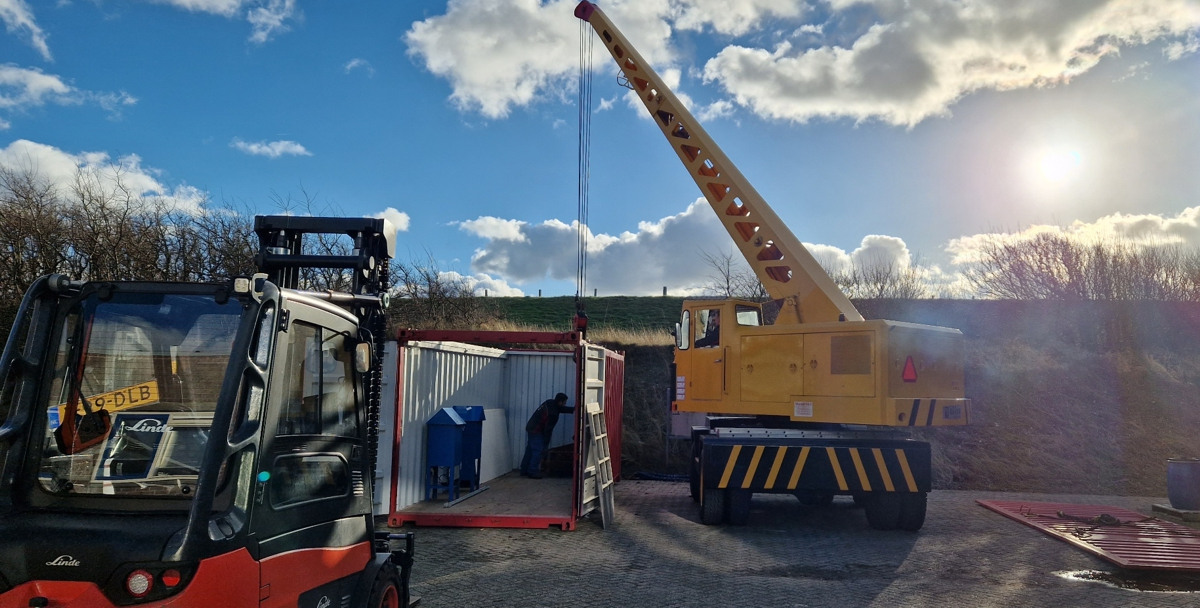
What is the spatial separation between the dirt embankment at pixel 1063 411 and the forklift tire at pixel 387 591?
12.7m

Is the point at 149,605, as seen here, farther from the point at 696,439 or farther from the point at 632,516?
the point at 696,439

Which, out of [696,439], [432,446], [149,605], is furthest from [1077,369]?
[149,605]

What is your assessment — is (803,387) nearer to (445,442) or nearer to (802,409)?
(802,409)

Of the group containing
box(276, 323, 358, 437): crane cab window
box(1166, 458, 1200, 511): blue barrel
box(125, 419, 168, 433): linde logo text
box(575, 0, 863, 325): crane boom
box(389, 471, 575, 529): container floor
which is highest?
box(575, 0, 863, 325): crane boom

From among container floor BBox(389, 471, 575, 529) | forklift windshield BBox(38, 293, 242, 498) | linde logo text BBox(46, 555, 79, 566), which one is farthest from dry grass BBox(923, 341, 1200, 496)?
linde logo text BBox(46, 555, 79, 566)

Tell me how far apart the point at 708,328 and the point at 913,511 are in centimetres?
378

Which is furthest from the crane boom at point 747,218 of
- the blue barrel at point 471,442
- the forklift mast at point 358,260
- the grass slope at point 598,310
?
the grass slope at point 598,310

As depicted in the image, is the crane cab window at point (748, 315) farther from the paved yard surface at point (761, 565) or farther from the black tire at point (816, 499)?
the black tire at point (816, 499)

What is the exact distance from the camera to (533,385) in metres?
15.5

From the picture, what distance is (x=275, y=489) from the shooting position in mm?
3572

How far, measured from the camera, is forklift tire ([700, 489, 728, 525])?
10.6 meters

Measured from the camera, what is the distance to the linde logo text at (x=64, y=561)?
119 inches

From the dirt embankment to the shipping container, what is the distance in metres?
3.30

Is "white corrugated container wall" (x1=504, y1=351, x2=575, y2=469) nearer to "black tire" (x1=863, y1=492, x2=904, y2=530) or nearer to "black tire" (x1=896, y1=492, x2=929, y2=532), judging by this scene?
"black tire" (x1=863, y1=492, x2=904, y2=530)
